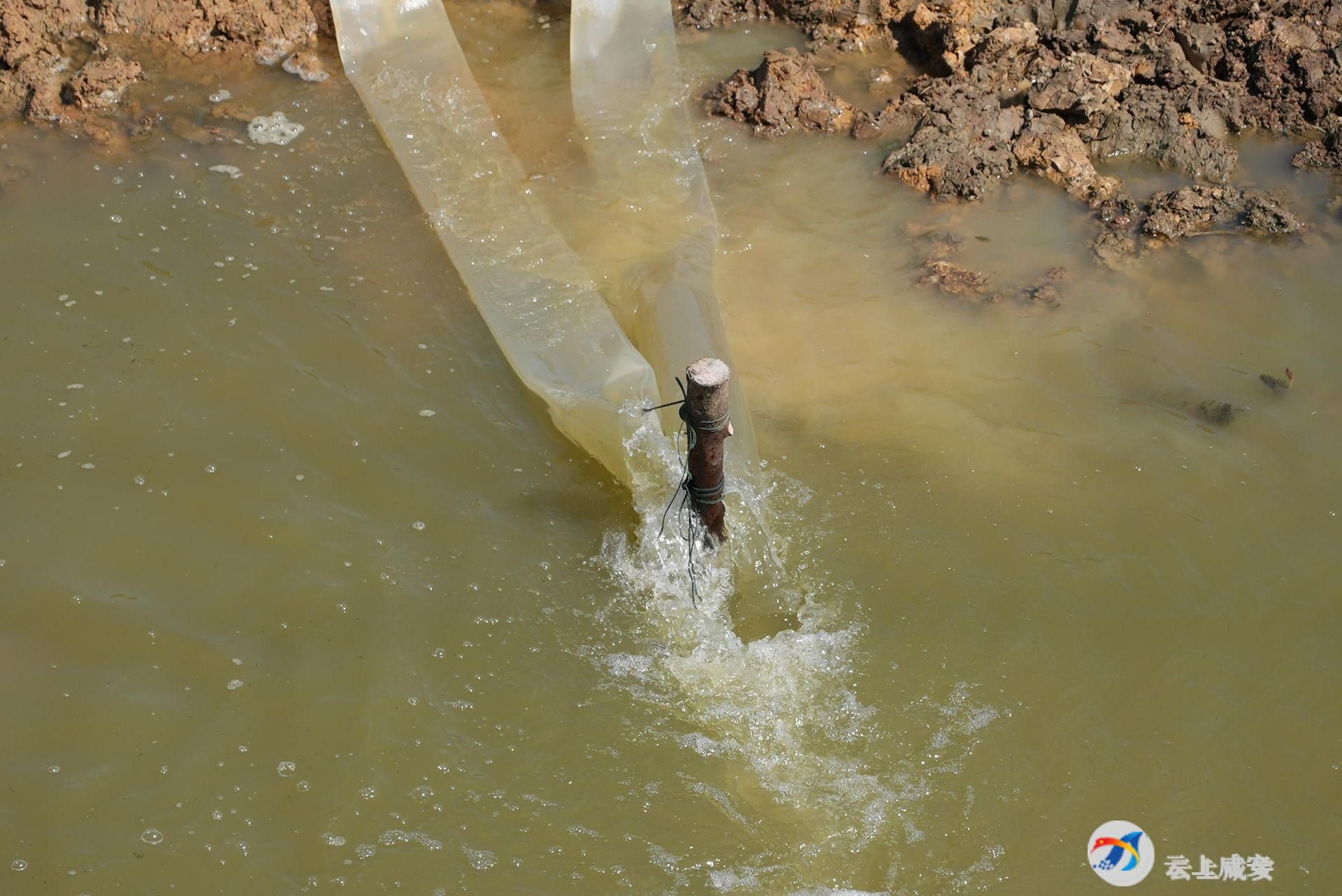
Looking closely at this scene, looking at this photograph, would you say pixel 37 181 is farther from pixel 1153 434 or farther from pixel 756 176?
pixel 1153 434

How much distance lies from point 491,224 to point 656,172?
3.33ft

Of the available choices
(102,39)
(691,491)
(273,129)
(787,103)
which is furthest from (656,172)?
(102,39)

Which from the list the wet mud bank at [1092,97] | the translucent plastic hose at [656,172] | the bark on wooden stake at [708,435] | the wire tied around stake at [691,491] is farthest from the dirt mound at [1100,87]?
the bark on wooden stake at [708,435]

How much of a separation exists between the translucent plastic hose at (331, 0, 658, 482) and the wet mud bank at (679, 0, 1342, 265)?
155 centimetres

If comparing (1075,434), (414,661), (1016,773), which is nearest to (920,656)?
(1016,773)

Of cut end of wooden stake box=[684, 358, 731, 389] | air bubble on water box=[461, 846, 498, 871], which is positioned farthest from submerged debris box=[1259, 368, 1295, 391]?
air bubble on water box=[461, 846, 498, 871]

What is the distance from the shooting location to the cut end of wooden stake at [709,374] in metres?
3.24

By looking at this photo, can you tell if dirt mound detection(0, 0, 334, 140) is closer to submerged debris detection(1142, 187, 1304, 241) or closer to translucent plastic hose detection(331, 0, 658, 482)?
translucent plastic hose detection(331, 0, 658, 482)

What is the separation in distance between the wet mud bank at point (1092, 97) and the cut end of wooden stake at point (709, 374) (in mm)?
3045

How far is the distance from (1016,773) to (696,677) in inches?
44.5

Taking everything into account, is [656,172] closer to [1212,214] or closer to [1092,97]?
[1092,97]

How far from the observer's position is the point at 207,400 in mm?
4555

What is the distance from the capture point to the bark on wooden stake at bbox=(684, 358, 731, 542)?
3.27 metres

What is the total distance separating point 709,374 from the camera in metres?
3.25
